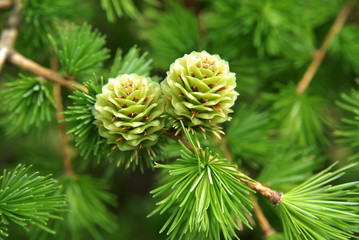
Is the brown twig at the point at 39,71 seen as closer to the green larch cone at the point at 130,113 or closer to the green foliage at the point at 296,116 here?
the green larch cone at the point at 130,113

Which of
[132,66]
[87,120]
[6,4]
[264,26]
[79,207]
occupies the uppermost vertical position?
[264,26]

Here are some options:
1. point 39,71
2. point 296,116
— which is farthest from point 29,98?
point 296,116

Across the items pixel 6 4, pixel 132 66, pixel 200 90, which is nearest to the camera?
pixel 200 90

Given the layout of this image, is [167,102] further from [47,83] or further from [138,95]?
[47,83]

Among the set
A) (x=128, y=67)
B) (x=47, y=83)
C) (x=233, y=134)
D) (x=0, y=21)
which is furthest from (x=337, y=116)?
(x=0, y=21)

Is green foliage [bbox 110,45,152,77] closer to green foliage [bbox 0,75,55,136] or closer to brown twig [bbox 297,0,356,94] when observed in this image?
green foliage [bbox 0,75,55,136]

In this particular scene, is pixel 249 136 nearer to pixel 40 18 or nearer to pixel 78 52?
pixel 78 52
